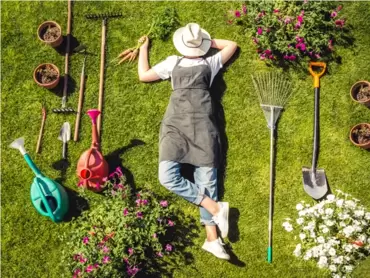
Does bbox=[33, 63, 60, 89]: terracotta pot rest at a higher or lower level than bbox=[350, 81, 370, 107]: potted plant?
higher

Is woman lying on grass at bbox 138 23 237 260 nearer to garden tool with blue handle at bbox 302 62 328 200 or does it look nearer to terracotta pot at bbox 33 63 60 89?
garden tool with blue handle at bbox 302 62 328 200

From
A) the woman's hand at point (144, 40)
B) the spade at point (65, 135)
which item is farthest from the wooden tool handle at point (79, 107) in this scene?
the woman's hand at point (144, 40)

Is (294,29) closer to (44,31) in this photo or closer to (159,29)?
(159,29)

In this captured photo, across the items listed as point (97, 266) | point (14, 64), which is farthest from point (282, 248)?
point (14, 64)

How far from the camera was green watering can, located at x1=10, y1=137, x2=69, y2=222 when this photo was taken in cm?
673

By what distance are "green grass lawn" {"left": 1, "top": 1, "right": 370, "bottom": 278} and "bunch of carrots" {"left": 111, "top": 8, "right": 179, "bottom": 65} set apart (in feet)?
0.37

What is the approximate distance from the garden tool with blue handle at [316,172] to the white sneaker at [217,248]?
1.49 metres

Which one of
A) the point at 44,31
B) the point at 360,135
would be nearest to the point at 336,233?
the point at 360,135

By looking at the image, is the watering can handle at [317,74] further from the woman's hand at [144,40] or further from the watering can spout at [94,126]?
the watering can spout at [94,126]

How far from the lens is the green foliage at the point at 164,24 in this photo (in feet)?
24.3

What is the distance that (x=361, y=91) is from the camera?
7.05 m

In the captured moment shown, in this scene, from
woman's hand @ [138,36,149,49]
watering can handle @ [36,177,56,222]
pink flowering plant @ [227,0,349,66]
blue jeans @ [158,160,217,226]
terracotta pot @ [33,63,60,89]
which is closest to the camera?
watering can handle @ [36,177,56,222]

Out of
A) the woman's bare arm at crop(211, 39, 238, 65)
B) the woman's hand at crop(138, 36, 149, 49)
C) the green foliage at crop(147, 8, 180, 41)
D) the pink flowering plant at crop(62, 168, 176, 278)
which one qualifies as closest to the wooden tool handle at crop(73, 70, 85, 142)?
the pink flowering plant at crop(62, 168, 176, 278)

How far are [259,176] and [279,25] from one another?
2.30 meters
